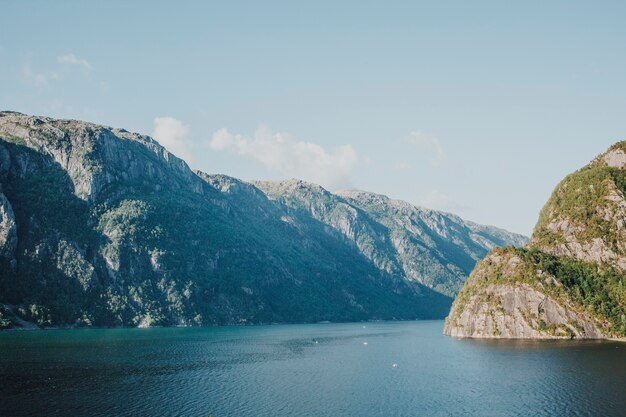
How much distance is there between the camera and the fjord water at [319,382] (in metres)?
86.8

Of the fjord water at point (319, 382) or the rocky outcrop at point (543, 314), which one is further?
the rocky outcrop at point (543, 314)

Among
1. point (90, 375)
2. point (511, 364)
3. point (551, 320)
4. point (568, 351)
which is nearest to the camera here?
point (90, 375)

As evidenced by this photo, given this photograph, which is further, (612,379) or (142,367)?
(142,367)

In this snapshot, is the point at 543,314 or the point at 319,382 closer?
the point at 319,382

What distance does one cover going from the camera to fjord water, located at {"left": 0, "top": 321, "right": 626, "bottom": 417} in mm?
86750

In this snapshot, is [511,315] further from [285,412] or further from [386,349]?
[285,412]

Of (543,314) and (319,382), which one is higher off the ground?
(543,314)

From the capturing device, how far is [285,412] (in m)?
85.9

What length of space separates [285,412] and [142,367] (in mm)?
63326

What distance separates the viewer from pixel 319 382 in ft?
378

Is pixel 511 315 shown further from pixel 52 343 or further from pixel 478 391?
pixel 52 343

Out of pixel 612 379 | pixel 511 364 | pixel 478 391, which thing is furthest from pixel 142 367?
pixel 612 379

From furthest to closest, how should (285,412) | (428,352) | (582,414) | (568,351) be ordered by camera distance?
1. (428,352)
2. (568,351)
3. (285,412)
4. (582,414)

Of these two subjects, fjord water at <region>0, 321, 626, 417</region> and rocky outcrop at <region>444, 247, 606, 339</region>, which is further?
rocky outcrop at <region>444, 247, 606, 339</region>
